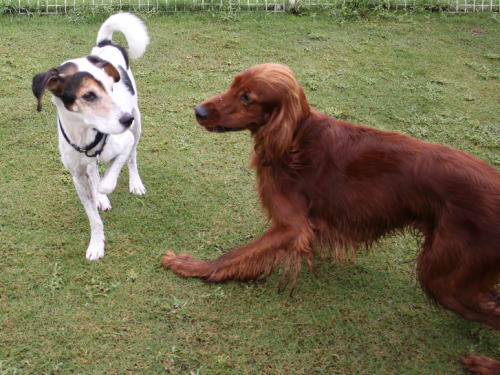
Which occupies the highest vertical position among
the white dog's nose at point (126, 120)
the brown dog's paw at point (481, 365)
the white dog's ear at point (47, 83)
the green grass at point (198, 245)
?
the white dog's ear at point (47, 83)

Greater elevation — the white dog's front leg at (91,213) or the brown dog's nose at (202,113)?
the brown dog's nose at (202,113)

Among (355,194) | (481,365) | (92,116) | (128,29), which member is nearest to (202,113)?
(92,116)

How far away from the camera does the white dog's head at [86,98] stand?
2.71 meters

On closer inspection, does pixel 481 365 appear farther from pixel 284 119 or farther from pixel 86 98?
pixel 86 98

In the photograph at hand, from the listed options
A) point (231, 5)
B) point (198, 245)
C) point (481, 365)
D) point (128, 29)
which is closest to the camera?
point (481, 365)

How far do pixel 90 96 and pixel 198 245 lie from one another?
1310mm

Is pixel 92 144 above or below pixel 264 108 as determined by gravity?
below

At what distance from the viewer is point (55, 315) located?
2875mm

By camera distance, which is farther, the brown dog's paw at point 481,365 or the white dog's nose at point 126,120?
the white dog's nose at point 126,120

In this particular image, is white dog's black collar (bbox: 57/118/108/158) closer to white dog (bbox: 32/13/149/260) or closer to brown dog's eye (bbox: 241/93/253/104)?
white dog (bbox: 32/13/149/260)

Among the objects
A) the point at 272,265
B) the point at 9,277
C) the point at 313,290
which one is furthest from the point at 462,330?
the point at 9,277

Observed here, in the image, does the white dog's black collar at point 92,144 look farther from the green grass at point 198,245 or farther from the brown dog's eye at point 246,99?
the brown dog's eye at point 246,99

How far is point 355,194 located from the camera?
279 centimetres

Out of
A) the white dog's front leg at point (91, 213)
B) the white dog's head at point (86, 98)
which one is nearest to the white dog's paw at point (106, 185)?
the white dog's front leg at point (91, 213)
